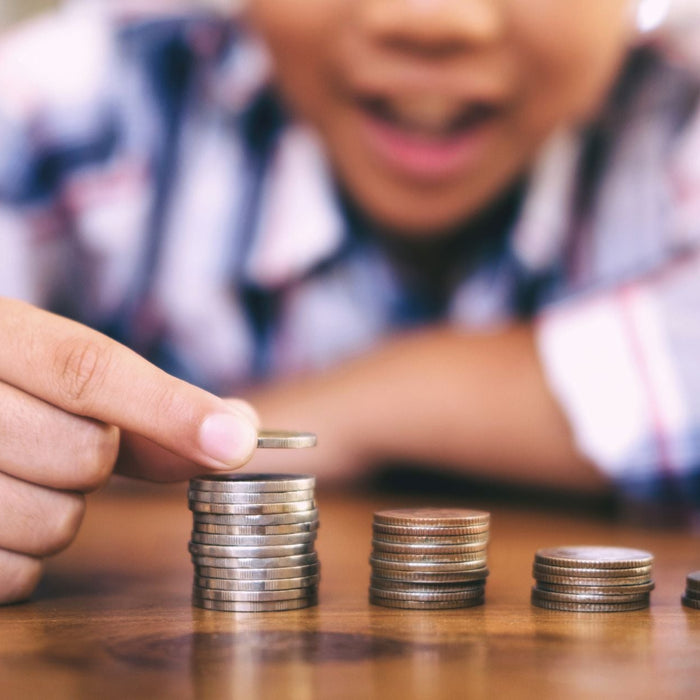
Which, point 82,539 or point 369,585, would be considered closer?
point 369,585

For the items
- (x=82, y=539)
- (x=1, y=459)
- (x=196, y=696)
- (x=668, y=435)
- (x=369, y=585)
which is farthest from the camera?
(x=668, y=435)

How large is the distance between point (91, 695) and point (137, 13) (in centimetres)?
238

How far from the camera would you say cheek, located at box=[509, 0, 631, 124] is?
7.97ft

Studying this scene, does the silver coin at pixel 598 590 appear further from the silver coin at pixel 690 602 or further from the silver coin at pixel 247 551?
the silver coin at pixel 247 551

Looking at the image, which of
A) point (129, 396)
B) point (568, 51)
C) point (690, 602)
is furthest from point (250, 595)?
point (568, 51)

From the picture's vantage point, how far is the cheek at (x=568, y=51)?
2428 mm

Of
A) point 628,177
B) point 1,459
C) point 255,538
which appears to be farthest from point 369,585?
point 628,177

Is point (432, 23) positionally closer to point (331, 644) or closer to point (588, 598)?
point (588, 598)

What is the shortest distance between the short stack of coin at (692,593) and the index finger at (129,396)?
18.9 inches

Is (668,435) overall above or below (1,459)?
above

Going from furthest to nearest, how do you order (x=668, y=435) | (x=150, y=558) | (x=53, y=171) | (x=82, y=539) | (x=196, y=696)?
1. (x=53, y=171)
2. (x=668, y=435)
3. (x=82, y=539)
4. (x=150, y=558)
5. (x=196, y=696)

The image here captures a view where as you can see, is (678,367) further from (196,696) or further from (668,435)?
(196,696)

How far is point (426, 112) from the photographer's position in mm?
2627

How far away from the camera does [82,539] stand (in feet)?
4.84
